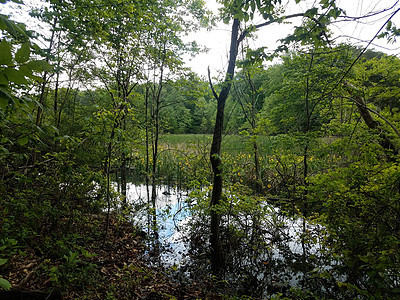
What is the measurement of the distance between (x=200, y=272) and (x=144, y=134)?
3879 mm

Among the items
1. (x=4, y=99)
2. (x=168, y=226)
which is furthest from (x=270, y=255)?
(x=4, y=99)

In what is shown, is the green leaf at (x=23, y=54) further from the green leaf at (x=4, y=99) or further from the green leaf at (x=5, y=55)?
the green leaf at (x=4, y=99)

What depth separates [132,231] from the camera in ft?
15.0

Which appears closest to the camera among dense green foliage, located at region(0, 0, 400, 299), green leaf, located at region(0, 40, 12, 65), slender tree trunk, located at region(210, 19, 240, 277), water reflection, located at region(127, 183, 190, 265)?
green leaf, located at region(0, 40, 12, 65)

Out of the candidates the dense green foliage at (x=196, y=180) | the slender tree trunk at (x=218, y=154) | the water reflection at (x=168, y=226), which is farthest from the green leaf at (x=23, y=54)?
the water reflection at (x=168, y=226)

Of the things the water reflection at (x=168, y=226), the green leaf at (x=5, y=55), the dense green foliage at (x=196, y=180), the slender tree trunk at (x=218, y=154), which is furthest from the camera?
the water reflection at (x=168, y=226)

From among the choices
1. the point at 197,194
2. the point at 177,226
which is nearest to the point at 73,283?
the point at 197,194

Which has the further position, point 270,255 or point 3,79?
point 270,255

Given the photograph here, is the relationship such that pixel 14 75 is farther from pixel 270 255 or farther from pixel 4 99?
pixel 270 255

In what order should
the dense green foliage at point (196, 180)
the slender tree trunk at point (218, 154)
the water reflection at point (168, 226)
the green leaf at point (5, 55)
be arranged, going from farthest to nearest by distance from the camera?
the water reflection at point (168, 226)
the slender tree trunk at point (218, 154)
the dense green foliage at point (196, 180)
the green leaf at point (5, 55)

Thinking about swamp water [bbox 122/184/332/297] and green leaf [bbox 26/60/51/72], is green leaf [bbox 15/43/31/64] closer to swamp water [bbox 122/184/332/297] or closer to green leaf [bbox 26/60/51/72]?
green leaf [bbox 26/60/51/72]

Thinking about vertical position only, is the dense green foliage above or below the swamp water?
above

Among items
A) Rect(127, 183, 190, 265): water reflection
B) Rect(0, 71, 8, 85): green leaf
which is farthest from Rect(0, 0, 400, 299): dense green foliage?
Rect(127, 183, 190, 265): water reflection

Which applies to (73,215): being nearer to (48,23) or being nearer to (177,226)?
(177,226)
